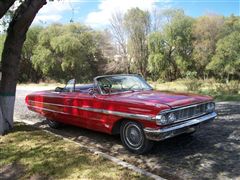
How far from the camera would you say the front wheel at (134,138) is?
5.79 m

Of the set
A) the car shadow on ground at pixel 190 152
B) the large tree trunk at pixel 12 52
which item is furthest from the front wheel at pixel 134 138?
the large tree trunk at pixel 12 52

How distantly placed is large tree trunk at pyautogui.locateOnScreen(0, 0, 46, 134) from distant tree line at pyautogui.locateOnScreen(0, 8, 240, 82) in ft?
96.9

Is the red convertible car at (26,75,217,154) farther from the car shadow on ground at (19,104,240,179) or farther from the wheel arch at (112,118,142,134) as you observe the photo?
the car shadow on ground at (19,104,240,179)

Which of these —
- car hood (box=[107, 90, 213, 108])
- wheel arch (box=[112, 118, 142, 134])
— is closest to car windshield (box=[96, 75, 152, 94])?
car hood (box=[107, 90, 213, 108])

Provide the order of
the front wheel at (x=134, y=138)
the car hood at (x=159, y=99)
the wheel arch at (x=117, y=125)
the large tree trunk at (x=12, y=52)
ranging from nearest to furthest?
the car hood at (x=159, y=99) < the front wheel at (x=134, y=138) < the wheel arch at (x=117, y=125) < the large tree trunk at (x=12, y=52)

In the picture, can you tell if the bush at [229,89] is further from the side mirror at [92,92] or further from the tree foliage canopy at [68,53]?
the tree foliage canopy at [68,53]

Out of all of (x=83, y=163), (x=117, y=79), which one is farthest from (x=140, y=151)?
(x=117, y=79)

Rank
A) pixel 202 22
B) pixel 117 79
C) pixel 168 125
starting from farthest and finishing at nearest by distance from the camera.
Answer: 1. pixel 202 22
2. pixel 117 79
3. pixel 168 125

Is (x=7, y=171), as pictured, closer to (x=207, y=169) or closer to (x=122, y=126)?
(x=122, y=126)

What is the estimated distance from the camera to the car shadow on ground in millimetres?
4953

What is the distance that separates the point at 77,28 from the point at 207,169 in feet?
131

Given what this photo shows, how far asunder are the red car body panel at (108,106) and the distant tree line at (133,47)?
95.5 feet

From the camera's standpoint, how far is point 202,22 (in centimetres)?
3944

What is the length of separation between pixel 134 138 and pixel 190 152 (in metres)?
1.08
